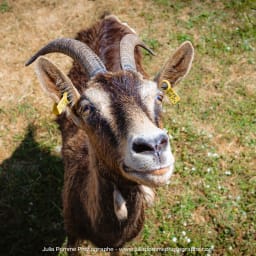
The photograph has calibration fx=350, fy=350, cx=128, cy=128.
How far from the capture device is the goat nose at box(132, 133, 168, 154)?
2441 millimetres

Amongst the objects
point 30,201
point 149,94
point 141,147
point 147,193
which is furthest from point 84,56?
point 30,201

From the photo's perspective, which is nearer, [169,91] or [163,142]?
[163,142]

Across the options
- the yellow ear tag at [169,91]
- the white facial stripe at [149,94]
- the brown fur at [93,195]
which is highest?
Result: the white facial stripe at [149,94]

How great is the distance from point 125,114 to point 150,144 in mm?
443

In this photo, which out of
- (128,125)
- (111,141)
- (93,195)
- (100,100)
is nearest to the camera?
(128,125)

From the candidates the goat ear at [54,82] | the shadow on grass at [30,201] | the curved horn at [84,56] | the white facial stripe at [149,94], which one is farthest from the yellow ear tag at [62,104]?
the shadow on grass at [30,201]

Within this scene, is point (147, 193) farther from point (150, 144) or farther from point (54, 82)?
point (54, 82)

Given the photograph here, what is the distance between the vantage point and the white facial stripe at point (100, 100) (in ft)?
9.67

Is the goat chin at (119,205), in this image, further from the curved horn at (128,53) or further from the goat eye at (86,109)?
the curved horn at (128,53)

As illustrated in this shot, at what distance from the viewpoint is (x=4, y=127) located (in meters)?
6.26

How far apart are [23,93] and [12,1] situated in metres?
2.94

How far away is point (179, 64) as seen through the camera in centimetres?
366

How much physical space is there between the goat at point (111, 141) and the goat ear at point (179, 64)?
0.01 meters

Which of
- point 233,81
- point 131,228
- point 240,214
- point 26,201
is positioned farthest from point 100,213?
point 233,81
